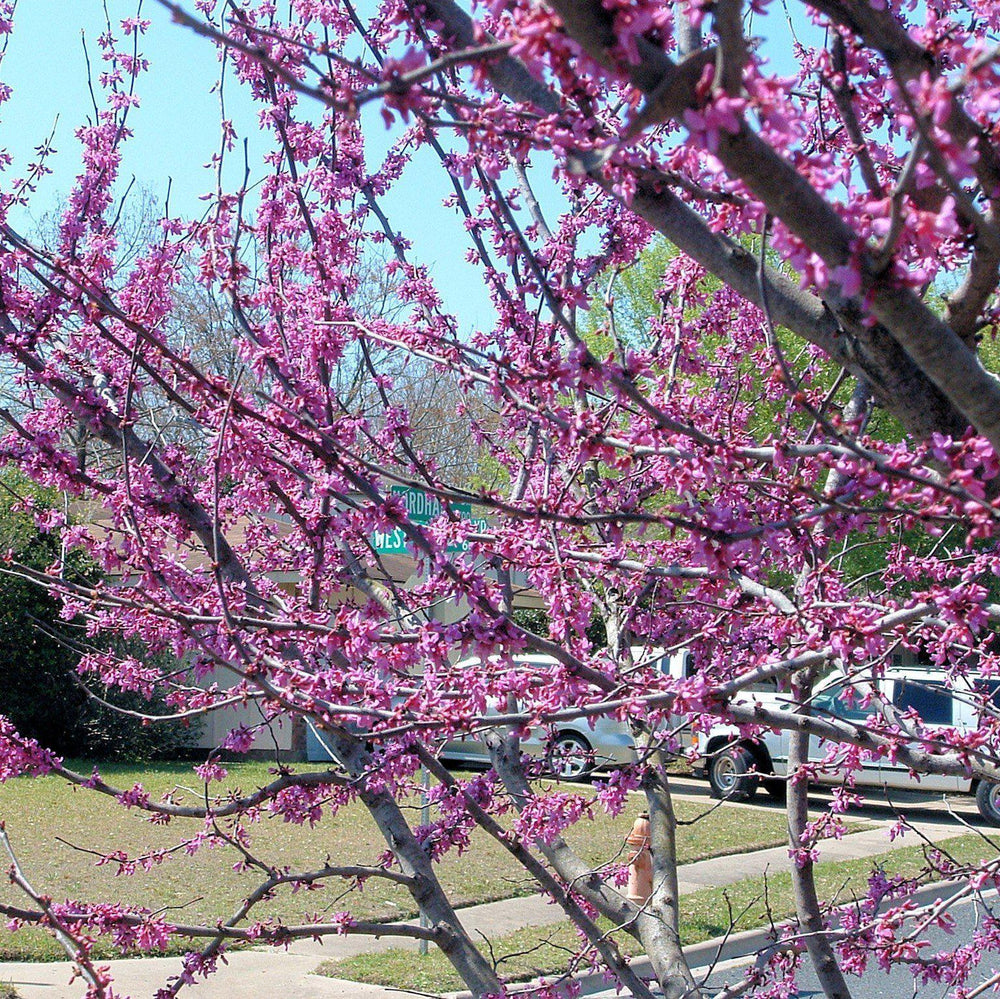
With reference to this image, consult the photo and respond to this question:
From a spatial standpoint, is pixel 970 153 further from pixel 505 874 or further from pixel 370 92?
pixel 505 874

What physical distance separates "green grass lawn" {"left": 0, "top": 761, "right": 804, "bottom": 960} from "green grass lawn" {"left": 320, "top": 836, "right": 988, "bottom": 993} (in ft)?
1.88

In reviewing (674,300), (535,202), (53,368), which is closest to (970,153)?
(535,202)

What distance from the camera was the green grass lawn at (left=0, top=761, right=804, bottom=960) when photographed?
31.4 feet

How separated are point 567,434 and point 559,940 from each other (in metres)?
7.52

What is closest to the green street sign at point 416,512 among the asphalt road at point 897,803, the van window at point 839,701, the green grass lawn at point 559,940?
the van window at point 839,701

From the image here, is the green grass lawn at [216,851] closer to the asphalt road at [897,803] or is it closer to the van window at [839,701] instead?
the asphalt road at [897,803]

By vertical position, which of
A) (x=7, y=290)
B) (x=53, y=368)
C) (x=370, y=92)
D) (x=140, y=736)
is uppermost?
(x=140, y=736)

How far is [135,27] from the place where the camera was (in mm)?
5301

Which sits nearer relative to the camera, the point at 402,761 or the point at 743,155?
the point at 743,155

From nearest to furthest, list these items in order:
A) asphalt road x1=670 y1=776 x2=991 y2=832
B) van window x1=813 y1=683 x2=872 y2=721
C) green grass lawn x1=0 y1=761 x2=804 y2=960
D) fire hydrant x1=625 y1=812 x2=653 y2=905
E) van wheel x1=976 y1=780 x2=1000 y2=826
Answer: van window x1=813 y1=683 x2=872 y2=721 → fire hydrant x1=625 y1=812 x2=653 y2=905 → green grass lawn x1=0 y1=761 x2=804 y2=960 → van wheel x1=976 y1=780 x2=1000 y2=826 → asphalt road x1=670 y1=776 x2=991 y2=832

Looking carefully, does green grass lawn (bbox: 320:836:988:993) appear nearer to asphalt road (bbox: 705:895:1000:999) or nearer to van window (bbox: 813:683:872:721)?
asphalt road (bbox: 705:895:1000:999)

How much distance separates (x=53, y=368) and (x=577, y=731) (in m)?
15.2

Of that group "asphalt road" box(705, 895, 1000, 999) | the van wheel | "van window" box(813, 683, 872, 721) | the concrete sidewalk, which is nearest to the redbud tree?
"van window" box(813, 683, 872, 721)

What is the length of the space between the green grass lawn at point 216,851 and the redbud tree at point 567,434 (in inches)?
142
